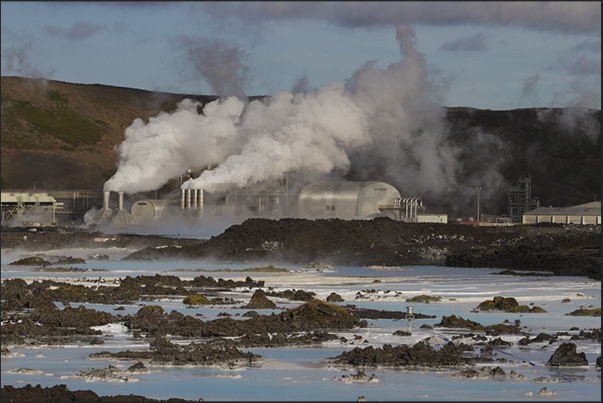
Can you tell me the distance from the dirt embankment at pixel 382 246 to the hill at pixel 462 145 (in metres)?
73.6

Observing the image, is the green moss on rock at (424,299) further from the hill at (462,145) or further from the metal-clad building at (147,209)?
the hill at (462,145)

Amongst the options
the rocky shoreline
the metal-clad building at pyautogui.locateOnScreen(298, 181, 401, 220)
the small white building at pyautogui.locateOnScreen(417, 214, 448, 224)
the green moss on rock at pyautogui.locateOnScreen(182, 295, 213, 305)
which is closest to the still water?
the rocky shoreline

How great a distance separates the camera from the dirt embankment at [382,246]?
2189 inches

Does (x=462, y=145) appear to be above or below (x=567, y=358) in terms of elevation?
above

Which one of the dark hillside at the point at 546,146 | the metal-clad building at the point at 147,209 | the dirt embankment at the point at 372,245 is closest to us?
the dirt embankment at the point at 372,245

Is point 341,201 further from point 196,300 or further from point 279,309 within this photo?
point 279,309

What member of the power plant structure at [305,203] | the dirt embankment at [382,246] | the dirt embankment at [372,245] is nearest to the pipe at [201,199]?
the power plant structure at [305,203]

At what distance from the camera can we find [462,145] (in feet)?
511

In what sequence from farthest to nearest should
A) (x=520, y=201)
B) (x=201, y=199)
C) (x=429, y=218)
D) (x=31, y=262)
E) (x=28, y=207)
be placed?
(x=520, y=201) < (x=28, y=207) < (x=429, y=218) < (x=201, y=199) < (x=31, y=262)

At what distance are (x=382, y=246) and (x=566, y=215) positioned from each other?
120ft

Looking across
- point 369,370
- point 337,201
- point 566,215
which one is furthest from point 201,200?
point 369,370

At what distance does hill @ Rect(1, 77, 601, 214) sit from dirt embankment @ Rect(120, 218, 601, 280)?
73.6 m

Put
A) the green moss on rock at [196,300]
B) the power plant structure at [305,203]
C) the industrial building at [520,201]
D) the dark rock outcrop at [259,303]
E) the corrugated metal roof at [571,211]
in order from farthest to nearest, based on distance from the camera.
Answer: the industrial building at [520,201]
the corrugated metal roof at [571,211]
the power plant structure at [305,203]
the green moss on rock at [196,300]
the dark rock outcrop at [259,303]

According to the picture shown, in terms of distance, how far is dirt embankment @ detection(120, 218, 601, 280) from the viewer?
55594 mm
